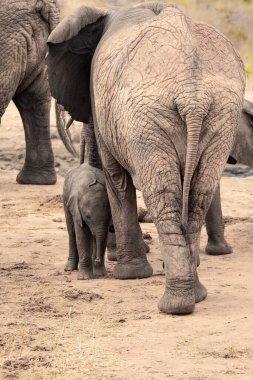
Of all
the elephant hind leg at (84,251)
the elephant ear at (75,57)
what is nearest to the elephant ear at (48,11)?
the elephant ear at (75,57)

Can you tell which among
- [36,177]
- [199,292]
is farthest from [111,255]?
[36,177]

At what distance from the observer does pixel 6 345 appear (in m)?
5.53

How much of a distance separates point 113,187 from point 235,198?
353 cm

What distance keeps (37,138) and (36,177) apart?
385 millimetres

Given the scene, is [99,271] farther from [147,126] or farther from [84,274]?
[147,126]

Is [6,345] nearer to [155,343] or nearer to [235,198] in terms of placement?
[155,343]

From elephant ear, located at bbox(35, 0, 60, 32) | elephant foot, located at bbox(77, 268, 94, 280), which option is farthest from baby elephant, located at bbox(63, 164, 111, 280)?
elephant ear, located at bbox(35, 0, 60, 32)

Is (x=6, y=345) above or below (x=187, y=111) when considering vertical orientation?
below

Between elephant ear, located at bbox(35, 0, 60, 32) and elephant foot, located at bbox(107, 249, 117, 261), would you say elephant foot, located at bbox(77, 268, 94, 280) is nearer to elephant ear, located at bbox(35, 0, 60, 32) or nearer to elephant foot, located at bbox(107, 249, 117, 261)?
elephant foot, located at bbox(107, 249, 117, 261)

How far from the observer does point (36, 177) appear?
1145cm

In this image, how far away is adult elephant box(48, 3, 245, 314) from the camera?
6180 millimetres

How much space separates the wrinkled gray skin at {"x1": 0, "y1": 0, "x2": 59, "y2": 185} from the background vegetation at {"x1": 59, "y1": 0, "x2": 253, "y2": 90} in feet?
28.6

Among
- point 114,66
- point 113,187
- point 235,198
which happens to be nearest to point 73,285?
point 113,187

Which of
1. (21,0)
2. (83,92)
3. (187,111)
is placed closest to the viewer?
(187,111)
